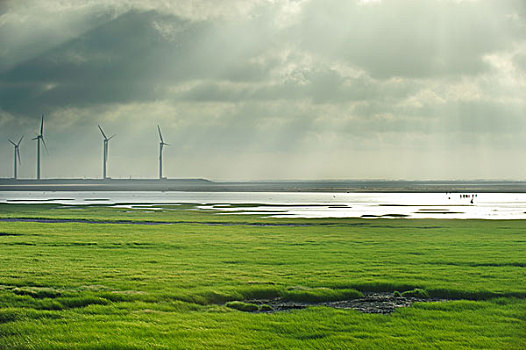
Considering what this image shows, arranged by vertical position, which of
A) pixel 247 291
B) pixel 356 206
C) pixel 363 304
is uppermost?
pixel 247 291

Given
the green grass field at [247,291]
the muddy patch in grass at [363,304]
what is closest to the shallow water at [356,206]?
the green grass field at [247,291]

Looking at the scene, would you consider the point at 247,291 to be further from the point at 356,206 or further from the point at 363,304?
the point at 356,206

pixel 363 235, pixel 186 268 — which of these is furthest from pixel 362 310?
pixel 363 235

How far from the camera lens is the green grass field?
13.6 meters

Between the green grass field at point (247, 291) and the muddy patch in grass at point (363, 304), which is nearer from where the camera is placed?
the green grass field at point (247, 291)

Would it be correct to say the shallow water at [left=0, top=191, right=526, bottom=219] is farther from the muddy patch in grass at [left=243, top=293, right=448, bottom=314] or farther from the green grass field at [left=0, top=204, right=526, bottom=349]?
the muddy patch in grass at [left=243, top=293, right=448, bottom=314]

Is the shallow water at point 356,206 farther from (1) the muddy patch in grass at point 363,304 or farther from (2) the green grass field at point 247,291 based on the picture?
(1) the muddy patch in grass at point 363,304

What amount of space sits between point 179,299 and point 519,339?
9175mm

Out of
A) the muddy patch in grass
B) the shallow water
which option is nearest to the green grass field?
the muddy patch in grass

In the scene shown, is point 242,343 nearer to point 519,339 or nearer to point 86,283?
point 519,339

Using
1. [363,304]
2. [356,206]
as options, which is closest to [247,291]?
[363,304]

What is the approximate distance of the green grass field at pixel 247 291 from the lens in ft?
44.7

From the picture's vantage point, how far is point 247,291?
62.2 feet

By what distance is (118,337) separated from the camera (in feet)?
44.2
